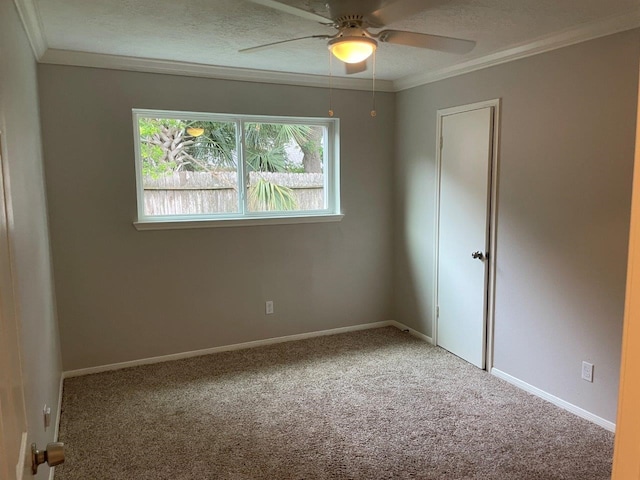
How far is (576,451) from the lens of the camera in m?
2.55

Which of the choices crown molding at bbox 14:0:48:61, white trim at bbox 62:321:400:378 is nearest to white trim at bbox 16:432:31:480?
crown molding at bbox 14:0:48:61

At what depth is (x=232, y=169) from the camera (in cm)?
405

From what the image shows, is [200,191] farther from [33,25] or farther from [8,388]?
[8,388]

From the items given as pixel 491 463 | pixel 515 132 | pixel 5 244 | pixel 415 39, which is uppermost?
pixel 415 39

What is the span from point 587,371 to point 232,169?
3.07m

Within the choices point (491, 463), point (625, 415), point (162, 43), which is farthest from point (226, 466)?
point (162, 43)

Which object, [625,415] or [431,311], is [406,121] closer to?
[431,311]

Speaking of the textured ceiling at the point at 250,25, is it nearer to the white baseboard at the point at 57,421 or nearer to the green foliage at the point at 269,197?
the green foliage at the point at 269,197

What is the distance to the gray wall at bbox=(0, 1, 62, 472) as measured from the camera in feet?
5.70

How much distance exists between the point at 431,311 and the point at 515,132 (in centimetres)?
176

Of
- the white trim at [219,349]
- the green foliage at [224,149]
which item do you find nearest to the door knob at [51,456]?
the white trim at [219,349]

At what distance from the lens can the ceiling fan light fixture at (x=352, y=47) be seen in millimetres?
2154

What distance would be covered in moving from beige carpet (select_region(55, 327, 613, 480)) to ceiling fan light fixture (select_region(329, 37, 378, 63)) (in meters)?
2.10

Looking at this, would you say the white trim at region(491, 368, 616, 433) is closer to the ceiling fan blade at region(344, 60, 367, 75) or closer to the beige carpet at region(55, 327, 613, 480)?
the beige carpet at region(55, 327, 613, 480)
